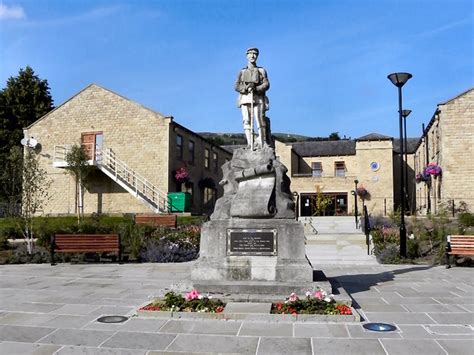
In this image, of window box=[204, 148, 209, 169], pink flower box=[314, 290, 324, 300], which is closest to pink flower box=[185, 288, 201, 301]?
pink flower box=[314, 290, 324, 300]

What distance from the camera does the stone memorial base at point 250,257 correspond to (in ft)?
25.1

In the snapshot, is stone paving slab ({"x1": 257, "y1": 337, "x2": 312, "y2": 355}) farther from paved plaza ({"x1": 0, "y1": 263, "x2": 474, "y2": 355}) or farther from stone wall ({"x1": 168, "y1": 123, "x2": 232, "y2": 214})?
stone wall ({"x1": 168, "y1": 123, "x2": 232, "y2": 214})

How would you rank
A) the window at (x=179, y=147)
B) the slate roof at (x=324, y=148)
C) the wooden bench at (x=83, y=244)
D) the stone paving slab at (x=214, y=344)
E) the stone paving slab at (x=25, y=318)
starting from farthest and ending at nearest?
the slate roof at (x=324, y=148) → the window at (x=179, y=147) → the wooden bench at (x=83, y=244) → the stone paving slab at (x=25, y=318) → the stone paving slab at (x=214, y=344)

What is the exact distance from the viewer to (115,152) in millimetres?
29281

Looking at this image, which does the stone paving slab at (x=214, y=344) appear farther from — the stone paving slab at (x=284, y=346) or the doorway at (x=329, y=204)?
the doorway at (x=329, y=204)

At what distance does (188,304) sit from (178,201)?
20256 millimetres

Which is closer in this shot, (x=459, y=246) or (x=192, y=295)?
(x=192, y=295)

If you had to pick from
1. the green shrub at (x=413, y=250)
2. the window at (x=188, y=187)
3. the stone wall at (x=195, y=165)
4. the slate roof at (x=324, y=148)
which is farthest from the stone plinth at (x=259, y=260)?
the slate roof at (x=324, y=148)

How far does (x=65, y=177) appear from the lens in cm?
2980

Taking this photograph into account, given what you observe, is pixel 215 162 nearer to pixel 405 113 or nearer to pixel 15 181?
pixel 405 113

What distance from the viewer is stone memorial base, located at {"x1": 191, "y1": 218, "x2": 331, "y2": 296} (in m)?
7.65

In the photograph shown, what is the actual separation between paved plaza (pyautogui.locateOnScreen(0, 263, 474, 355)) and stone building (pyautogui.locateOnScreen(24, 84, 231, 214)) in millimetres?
18356

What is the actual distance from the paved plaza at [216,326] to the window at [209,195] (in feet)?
81.2

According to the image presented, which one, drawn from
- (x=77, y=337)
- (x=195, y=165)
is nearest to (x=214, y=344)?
(x=77, y=337)
